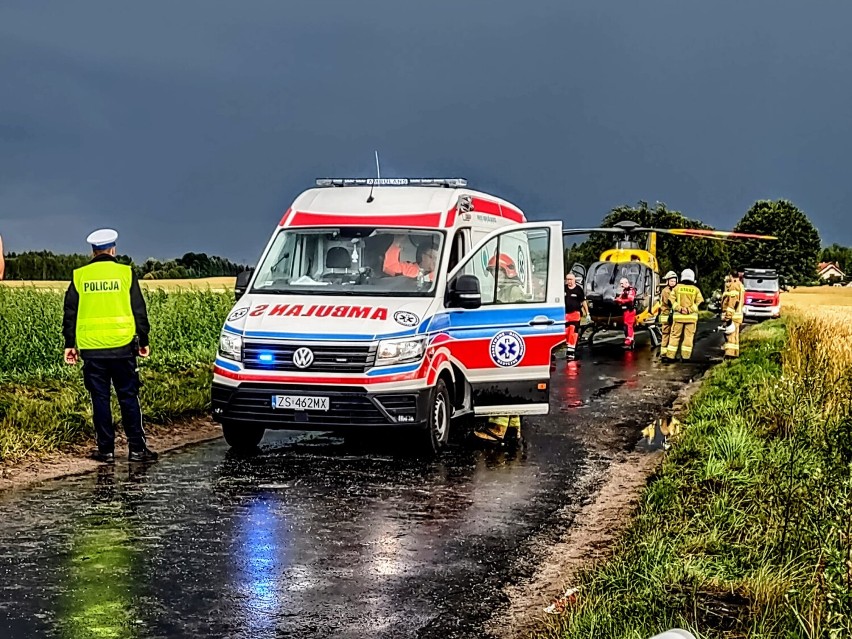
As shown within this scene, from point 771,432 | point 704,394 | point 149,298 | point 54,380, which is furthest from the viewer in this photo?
point 149,298

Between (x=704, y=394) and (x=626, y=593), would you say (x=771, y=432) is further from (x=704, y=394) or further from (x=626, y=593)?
(x=626, y=593)

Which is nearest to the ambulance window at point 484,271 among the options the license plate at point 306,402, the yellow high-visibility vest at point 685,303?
the license plate at point 306,402

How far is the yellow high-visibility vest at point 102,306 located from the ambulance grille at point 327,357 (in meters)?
1.34

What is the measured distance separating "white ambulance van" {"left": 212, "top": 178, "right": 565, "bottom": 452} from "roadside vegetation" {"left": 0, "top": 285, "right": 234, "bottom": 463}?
1747 mm

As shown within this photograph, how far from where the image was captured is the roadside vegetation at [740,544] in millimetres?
5352

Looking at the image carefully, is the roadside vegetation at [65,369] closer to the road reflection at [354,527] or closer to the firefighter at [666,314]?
the road reflection at [354,527]

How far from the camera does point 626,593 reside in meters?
5.88

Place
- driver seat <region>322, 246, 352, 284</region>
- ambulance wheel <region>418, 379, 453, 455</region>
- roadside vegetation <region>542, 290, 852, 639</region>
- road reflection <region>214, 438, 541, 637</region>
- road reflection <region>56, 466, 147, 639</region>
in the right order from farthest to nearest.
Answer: driver seat <region>322, 246, 352, 284</region>
ambulance wheel <region>418, 379, 453, 455</region>
road reflection <region>214, 438, 541, 637</region>
road reflection <region>56, 466, 147, 639</region>
roadside vegetation <region>542, 290, 852, 639</region>

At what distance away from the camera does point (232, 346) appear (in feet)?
35.7

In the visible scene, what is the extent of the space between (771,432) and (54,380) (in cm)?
841

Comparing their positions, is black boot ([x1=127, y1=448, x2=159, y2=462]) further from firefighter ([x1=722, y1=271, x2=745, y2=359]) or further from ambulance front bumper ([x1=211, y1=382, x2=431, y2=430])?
firefighter ([x1=722, y1=271, x2=745, y2=359])

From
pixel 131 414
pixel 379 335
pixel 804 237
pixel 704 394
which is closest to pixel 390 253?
pixel 379 335

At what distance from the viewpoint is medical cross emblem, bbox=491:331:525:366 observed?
11.8 m

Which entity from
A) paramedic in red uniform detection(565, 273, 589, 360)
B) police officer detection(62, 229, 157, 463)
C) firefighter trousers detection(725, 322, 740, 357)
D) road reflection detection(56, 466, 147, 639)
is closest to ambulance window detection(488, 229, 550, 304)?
police officer detection(62, 229, 157, 463)
